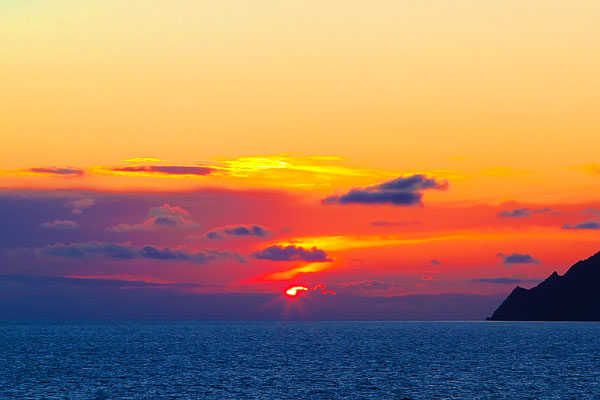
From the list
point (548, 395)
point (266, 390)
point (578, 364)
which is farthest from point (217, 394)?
point (578, 364)

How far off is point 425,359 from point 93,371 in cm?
7363

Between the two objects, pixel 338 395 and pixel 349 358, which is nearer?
pixel 338 395

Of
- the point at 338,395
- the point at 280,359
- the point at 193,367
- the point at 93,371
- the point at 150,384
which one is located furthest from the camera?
the point at 280,359

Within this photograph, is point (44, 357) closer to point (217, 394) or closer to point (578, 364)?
point (217, 394)

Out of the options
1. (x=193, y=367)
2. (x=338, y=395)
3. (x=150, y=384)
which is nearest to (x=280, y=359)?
(x=193, y=367)

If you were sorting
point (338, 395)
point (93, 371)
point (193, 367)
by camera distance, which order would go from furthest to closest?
point (193, 367) → point (93, 371) → point (338, 395)

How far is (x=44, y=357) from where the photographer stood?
18762 centimetres

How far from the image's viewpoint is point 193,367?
15825 centimetres

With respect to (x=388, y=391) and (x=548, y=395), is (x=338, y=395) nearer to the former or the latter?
(x=388, y=391)

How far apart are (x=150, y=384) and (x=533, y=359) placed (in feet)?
312

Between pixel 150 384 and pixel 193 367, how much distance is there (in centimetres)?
3440

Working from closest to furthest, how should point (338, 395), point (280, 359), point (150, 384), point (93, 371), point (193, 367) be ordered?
point (338, 395) < point (150, 384) < point (93, 371) < point (193, 367) < point (280, 359)

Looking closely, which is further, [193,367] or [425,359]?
[425,359]

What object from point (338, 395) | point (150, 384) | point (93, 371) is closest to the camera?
point (338, 395)
